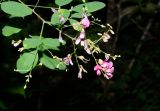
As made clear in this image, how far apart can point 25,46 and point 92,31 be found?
468 millimetres

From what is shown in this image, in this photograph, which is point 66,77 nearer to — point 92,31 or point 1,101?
point 1,101

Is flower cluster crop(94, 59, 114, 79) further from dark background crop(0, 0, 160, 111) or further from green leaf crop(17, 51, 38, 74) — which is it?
dark background crop(0, 0, 160, 111)

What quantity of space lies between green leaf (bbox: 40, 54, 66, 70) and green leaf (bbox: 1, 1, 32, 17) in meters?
0.18

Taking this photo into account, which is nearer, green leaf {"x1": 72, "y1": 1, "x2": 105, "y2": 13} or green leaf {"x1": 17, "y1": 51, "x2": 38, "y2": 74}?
green leaf {"x1": 17, "y1": 51, "x2": 38, "y2": 74}

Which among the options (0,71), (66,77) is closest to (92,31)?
(0,71)

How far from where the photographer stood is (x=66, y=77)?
14.3 feet

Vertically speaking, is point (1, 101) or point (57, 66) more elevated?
point (57, 66)

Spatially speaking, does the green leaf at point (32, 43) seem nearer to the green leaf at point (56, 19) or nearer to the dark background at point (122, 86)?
the green leaf at point (56, 19)

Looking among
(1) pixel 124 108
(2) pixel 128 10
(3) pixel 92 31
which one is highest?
(3) pixel 92 31

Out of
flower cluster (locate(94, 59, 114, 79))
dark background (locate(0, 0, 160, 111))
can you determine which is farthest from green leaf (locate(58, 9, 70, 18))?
dark background (locate(0, 0, 160, 111))

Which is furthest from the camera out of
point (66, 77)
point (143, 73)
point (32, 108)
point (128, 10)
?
point (143, 73)

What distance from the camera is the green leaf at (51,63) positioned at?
4.92 ft

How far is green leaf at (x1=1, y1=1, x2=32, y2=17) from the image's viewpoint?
4.84ft

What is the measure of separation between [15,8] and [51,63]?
9.9 inches
